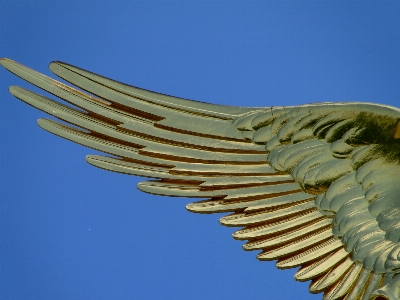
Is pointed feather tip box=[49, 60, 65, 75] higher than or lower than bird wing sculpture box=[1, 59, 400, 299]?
higher

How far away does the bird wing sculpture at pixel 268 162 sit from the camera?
2.63 m

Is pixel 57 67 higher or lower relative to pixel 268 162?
higher

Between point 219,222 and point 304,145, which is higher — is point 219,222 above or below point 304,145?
below

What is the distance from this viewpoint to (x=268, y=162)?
2709 millimetres

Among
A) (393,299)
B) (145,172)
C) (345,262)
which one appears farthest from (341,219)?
(145,172)

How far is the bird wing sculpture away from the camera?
2.63 meters

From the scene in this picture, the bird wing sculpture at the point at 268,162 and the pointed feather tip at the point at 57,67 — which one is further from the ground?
the pointed feather tip at the point at 57,67

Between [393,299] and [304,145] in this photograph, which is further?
[304,145]

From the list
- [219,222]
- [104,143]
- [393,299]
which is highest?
[104,143]

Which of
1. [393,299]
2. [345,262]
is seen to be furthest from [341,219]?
[393,299]

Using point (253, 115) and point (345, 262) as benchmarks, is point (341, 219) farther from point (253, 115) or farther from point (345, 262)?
point (253, 115)

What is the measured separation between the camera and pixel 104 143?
8.74 feet

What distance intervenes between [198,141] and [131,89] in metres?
0.22

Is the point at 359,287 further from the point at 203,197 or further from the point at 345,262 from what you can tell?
the point at 203,197
